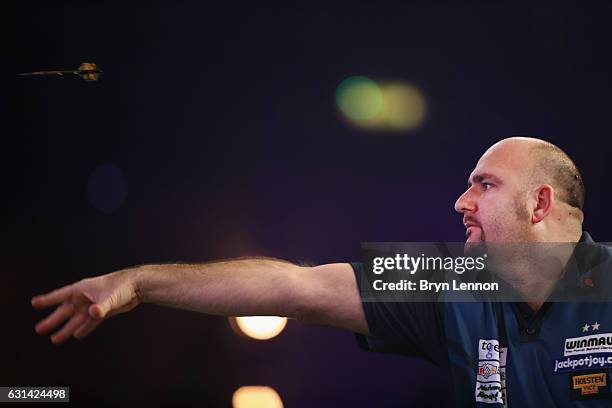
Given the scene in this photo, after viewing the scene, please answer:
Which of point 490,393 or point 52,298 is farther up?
point 52,298

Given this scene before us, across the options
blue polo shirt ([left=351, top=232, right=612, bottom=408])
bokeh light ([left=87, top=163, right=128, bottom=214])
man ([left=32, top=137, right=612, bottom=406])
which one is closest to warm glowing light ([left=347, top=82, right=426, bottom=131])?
man ([left=32, top=137, right=612, bottom=406])

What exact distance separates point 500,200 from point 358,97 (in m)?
0.96

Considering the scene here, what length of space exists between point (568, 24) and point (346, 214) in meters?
1.37

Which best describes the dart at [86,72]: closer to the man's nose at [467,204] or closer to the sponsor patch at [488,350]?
the man's nose at [467,204]

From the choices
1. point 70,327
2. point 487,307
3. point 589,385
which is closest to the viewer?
point 70,327

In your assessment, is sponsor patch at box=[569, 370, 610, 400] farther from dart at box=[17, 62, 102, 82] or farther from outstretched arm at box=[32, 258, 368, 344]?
dart at box=[17, 62, 102, 82]

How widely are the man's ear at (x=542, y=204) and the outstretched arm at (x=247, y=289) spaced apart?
70 cm

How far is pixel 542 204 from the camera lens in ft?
7.26

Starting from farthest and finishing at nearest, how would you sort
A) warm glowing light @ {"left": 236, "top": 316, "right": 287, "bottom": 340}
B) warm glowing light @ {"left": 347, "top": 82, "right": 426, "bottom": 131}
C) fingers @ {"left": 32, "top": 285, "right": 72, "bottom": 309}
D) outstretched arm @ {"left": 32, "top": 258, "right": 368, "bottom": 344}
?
warm glowing light @ {"left": 236, "top": 316, "right": 287, "bottom": 340}
warm glowing light @ {"left": 347, "top": 82, "right": 426, "bottom": 131}
outstretched arm @ {"left": 32, "top": 258, "right": 368, "bottom": 344}
fingers @ {"left": 32, "top": 285, "right": 72, "bottom": 309}

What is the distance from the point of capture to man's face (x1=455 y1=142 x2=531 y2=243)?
222cm

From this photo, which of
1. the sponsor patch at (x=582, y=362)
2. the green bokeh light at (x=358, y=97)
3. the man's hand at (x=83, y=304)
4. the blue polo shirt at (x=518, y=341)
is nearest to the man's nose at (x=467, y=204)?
the blue polo shirt at (x=518, y=341)

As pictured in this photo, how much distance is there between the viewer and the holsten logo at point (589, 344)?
2.01m

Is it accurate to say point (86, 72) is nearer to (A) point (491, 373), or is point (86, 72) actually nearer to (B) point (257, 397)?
(B) point (257, 397)

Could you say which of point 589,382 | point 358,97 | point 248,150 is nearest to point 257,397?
point 248,150
